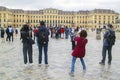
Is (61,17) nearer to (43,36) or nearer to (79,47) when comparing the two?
(43,36)

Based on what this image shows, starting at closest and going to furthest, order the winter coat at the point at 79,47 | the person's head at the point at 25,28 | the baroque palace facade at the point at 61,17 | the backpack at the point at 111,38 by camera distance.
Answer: the winter coat at the point at 79,47, the person's head at the point at 25,28, the backpack at the point at 111,38, the baroque palace facade at the point at 61,17

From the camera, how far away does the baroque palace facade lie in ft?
587

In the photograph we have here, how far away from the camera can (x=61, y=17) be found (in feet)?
625

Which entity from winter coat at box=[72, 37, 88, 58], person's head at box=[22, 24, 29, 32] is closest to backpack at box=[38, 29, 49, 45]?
person's head at box=[22, 24, 29, 32]

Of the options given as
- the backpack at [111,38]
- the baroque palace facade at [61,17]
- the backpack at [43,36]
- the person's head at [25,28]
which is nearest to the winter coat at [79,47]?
the backpack at [43,36]

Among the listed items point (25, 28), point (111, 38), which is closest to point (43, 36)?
point (25, 28)

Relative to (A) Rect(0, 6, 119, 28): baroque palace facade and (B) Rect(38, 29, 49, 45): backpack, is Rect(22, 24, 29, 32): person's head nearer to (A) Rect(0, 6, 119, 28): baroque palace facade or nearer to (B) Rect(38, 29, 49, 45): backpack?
(B) Rect(38, 29, 49, 45): backpack

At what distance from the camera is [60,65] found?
13680mm

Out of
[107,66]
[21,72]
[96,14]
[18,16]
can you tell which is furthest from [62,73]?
[18,16]

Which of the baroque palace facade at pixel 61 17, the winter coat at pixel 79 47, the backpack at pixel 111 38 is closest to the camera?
the winter coat at pixel 79 47

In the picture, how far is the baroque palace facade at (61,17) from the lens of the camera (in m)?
179

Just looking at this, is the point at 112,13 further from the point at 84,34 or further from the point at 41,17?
the point at 84,34

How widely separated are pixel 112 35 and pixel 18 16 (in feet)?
582

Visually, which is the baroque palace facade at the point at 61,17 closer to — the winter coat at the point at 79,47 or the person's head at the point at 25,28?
the person's head at the point at 25,28
